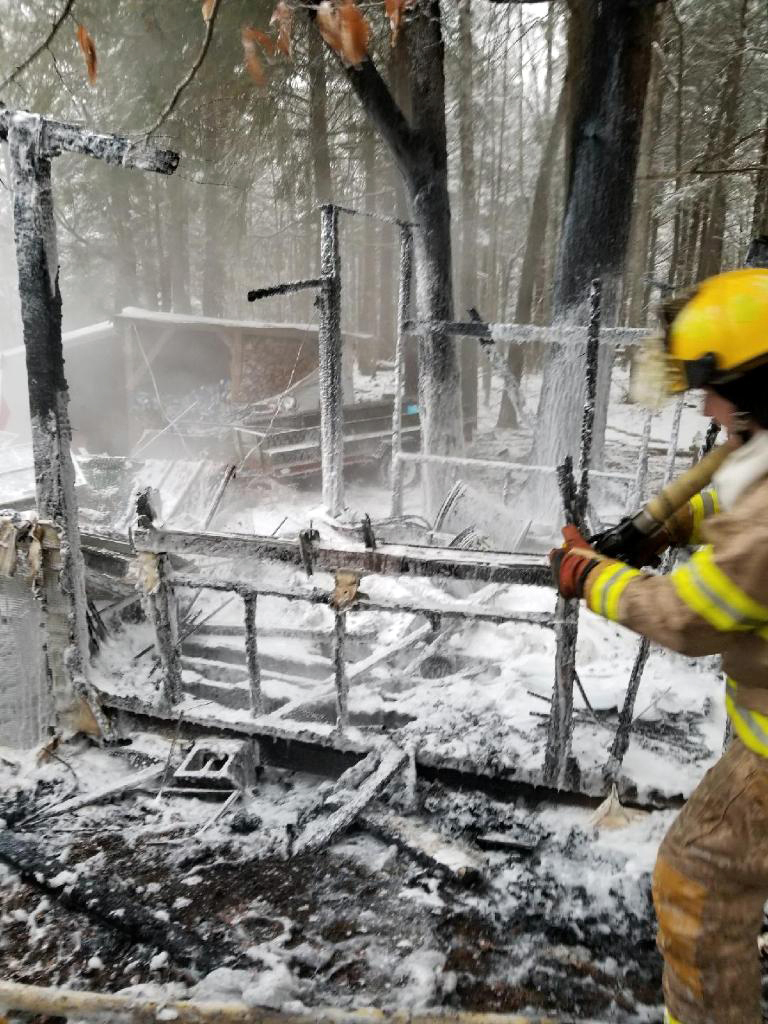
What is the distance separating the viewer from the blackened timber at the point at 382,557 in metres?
2.93

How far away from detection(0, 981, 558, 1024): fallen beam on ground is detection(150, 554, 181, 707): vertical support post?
63.5 inches

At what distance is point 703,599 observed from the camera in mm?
1758

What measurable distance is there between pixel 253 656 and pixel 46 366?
1.89 metres

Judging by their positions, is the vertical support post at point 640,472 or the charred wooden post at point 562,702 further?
the vertical support post at point 640,472

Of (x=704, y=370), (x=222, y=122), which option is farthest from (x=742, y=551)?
(x=222, y=122)

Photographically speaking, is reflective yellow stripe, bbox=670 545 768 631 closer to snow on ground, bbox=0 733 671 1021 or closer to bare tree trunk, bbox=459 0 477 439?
snow on ground, bbox=0 733 671 1021

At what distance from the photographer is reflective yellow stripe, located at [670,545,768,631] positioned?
1.72 m

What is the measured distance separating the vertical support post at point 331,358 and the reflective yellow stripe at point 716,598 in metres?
5.55

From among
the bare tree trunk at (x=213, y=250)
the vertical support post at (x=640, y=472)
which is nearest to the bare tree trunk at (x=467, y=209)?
the bare tree trunk at (x=213, y=250)

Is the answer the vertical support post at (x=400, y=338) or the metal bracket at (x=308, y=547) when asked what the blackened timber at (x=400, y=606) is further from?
the vertical support post at (x=400, y=338)

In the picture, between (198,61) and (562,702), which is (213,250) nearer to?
(198,61)

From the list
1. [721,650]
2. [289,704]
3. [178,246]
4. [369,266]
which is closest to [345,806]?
[289,704]

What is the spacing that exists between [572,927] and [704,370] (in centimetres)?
225

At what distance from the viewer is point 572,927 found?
8.59ft
